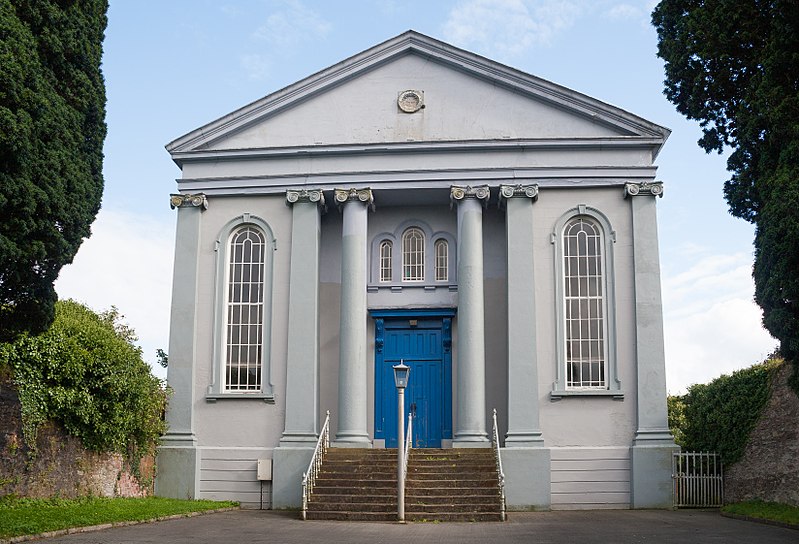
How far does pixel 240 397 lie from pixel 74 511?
632cm

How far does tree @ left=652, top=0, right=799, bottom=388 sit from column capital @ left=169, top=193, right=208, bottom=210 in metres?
10.8

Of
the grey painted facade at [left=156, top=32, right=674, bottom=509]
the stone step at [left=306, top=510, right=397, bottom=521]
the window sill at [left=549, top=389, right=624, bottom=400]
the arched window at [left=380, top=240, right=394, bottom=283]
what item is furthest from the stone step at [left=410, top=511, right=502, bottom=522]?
the arched window at [left=380, top=240, right=394, bottom=283]

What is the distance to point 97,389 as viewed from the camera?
1808 cm

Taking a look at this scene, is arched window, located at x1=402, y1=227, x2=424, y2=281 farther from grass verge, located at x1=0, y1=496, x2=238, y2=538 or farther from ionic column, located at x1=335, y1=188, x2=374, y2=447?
grass verge, located at x1=0, y1=496, x2=238, y2=538

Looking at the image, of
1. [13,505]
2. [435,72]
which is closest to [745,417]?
[435,72]

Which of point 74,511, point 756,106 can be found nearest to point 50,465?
point 74,511

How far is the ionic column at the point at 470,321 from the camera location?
68.0 feet

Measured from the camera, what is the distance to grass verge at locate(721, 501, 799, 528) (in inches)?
646

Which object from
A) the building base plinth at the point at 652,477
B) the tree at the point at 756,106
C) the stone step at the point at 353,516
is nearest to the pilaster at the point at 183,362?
the stone step at the point at 353,516

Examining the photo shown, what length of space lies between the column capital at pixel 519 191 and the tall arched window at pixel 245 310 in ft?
18.8

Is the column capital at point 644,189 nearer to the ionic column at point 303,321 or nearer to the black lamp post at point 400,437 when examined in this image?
the ionic column at point 303,321

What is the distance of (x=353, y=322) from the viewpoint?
21359 millimetres

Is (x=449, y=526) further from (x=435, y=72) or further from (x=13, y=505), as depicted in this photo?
(x=435, y=72)

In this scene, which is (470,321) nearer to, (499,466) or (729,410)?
(499,466)
